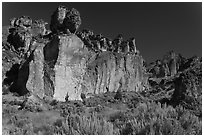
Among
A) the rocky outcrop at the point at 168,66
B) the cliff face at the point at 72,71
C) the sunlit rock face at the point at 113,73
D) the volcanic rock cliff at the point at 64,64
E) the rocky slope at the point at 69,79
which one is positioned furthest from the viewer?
the rocky outcrop at the point at 168,66

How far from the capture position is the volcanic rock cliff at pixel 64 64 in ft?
108

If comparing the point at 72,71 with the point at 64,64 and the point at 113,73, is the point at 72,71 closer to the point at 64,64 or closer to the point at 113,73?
the point at 64,64

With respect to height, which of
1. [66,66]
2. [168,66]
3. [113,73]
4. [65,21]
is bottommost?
[66,66]

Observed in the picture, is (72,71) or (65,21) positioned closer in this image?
(72,71)

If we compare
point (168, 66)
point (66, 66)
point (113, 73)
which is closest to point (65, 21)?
point (113, 73)

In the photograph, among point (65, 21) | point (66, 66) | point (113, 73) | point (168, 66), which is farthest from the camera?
point (168, 66)

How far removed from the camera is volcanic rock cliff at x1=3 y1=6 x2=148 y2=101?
32875 mm

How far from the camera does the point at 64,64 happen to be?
36812 millimetres

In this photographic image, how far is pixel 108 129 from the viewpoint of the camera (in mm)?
7004

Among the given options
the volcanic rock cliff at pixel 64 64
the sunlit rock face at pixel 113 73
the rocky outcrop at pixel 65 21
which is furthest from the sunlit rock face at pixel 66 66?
the rocky outcrop at pixel 65 21

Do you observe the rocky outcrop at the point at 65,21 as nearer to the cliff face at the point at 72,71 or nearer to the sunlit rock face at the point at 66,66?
the cliff face at the point at 72,71

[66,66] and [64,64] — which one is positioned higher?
[64,64]

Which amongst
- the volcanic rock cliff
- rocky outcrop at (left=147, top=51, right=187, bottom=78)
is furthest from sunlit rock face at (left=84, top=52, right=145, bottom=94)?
rocky outcrop at (left=147, top=51, right=187, bottom=78)

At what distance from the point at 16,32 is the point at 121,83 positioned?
15.6 m
